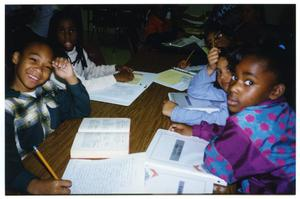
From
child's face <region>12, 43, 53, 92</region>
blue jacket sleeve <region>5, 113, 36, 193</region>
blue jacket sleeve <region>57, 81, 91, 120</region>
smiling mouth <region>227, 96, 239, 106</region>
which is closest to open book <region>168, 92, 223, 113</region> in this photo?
smiling mouth <region>227, 96, 239, 106</region>

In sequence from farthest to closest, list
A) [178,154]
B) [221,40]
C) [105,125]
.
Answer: [221,40] → [105,125] → [178,154]

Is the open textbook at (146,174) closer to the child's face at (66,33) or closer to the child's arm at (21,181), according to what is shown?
the child's arm at (21,181)

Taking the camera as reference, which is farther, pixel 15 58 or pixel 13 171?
pixel 15 58

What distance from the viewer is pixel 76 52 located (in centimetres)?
161

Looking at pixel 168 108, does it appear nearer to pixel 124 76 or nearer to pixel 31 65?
pixel 124 76

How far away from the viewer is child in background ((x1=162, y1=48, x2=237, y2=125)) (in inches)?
41.9

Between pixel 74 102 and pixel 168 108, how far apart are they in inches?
14.9

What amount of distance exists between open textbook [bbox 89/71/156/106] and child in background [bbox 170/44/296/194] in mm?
520

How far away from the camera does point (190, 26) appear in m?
2.79

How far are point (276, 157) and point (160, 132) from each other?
38 cm

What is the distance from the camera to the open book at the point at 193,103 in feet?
3.78

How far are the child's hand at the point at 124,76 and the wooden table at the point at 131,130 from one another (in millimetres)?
126

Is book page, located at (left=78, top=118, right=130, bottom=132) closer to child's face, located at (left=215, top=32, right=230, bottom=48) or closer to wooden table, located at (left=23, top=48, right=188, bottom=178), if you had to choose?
wooden table, located at (left=23, top=48, right=188, bottom=178)

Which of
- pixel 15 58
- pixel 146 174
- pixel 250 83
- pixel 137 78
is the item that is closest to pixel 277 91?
pixel 250 83
